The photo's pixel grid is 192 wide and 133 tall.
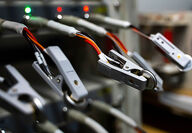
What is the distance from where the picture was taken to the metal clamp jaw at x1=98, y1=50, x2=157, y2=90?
0.25 meters

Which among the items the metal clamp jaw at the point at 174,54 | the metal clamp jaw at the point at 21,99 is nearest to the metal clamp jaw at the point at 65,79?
the metal clamp jaw at the point at 21,99

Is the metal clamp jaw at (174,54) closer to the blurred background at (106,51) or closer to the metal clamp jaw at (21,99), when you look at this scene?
the blurred background at (106,51)

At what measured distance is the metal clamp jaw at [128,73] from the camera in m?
0.25

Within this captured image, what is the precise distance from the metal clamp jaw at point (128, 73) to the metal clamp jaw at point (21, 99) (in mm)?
86

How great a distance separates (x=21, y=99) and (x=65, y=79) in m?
0.06

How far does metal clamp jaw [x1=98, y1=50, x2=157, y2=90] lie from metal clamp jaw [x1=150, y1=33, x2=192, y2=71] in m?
0.09

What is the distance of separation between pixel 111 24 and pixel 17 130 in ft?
1.04

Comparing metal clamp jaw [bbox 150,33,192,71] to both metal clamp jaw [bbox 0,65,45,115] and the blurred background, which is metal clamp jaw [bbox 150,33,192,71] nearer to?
the blurred background

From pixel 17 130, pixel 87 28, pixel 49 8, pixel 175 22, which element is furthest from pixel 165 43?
pixel 175 22

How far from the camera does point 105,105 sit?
642 millimetres

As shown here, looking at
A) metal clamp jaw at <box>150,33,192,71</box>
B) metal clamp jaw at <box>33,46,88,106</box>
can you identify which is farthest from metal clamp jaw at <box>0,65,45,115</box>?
metal clamp jaw at <box>150,33,192,71</box>

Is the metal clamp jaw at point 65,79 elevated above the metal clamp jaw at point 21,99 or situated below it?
above

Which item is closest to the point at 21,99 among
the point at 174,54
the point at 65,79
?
the point at 65,79

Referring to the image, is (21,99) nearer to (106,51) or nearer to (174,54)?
(106,51)
